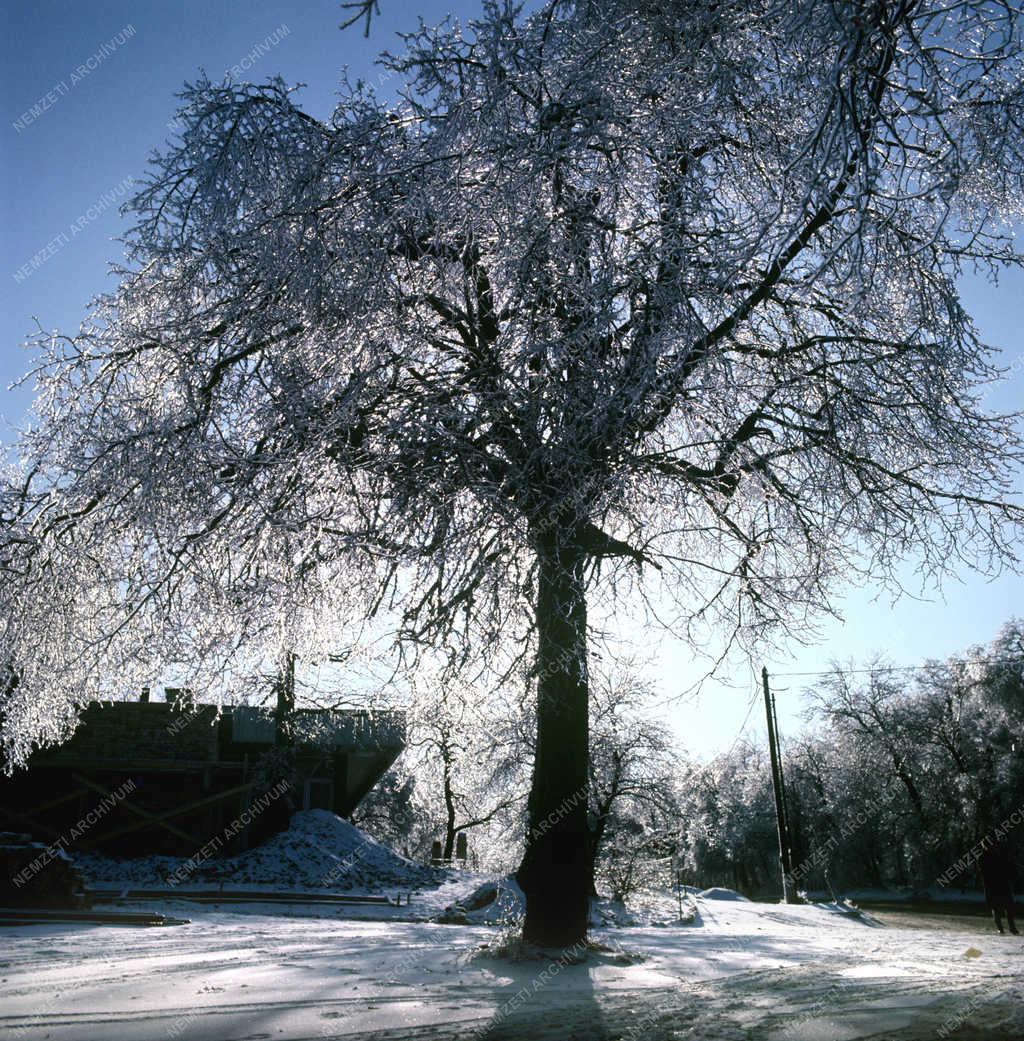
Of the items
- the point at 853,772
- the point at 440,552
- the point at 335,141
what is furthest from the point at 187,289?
the point at 853,772

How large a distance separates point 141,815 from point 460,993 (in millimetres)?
21998

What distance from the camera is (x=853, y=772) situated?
1898 inches

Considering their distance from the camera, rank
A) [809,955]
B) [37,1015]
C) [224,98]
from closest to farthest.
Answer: [37,1015]
[224,98]
[809,955]

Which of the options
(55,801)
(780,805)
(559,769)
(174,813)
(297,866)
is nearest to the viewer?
(559,769)

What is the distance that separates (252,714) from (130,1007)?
24920 millimetres

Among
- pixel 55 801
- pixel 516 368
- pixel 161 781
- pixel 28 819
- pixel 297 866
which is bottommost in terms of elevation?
pixel 297 866

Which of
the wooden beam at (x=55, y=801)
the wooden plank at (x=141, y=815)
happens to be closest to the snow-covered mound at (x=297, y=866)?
the wooden plank at (x=141, y=815)

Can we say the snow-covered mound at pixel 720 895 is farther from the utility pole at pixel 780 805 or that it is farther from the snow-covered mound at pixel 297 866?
the snow-covered mound at pixel 297 866

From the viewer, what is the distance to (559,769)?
8078 mm

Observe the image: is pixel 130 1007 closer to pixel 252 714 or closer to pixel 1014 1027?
pixel 1014 1027

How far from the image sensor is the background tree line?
75.0 ft

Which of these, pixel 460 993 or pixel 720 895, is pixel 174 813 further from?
pixel 460 993

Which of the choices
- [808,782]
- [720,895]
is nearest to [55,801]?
[720,895]

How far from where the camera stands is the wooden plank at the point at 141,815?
22544 mm
